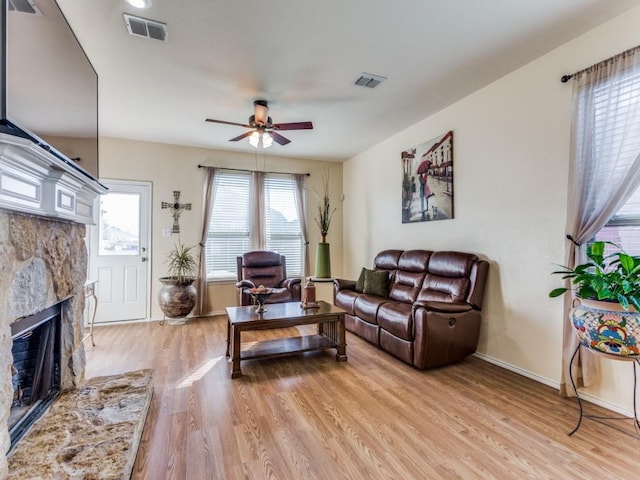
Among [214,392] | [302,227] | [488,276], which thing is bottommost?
[214,392]

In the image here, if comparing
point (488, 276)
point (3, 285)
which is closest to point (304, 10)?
point (3, 285)

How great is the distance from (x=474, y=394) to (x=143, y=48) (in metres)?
3.72

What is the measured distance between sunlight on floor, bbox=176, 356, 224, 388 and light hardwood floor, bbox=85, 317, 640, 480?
18 mm

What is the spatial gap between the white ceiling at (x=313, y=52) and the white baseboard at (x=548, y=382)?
267 centimetres

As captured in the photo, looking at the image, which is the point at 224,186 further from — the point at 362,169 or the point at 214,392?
the point at 214,392

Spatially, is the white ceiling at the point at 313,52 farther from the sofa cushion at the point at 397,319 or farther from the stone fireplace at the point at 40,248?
the sofa cushion at the point at 397,319

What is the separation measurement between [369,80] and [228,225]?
10.5 feet

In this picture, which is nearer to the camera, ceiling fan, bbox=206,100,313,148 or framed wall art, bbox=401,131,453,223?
ceiling fan, bbox=206,100,313,148

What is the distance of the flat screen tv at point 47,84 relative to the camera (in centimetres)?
136

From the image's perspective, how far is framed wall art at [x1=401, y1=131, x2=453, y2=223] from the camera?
11.9 feet

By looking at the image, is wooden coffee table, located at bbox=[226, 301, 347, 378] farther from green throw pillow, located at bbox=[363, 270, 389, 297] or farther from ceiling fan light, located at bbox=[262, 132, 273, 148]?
ceiling fan light, located at bbox=[262, 132, 273, 148]

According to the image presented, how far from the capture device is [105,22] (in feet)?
7.28

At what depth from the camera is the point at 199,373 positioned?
9.27ft

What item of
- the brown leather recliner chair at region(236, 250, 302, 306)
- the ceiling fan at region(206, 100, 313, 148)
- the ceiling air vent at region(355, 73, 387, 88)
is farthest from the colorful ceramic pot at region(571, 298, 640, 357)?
the brown leather recliner chair at region(236, 250, 302, 306)
